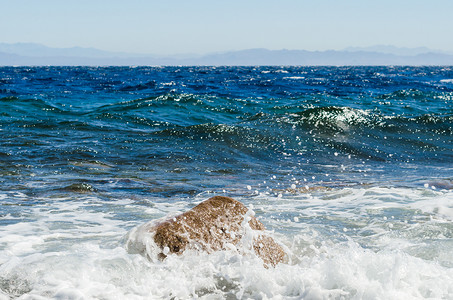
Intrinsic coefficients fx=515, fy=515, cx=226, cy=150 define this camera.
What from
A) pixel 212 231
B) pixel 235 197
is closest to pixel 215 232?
pixel 212 231

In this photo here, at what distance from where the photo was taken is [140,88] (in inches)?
1160

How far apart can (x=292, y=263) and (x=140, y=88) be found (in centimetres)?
2598

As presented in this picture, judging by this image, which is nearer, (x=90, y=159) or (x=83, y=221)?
(x=83, y=221)

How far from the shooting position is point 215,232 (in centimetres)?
438

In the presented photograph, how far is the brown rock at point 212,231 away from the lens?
13.7 feet

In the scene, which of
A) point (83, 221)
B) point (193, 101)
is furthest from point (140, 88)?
point (83, 221)

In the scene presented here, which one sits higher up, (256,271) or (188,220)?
(188,220)

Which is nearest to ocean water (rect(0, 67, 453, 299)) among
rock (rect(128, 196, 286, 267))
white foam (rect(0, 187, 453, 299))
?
white foam (rect(0, 187, 453, 299))

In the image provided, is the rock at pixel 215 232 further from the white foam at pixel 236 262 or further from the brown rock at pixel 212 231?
the white foam at pixel 236 262

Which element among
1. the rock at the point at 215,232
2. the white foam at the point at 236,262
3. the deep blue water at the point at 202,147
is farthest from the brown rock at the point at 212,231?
the deep blue water at the point at 202,147

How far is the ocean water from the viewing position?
3818 mm

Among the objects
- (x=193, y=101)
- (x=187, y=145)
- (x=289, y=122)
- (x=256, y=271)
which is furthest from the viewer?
(x=193, y=101)

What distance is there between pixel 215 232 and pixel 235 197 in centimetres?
263

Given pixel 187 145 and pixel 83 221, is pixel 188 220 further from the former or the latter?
pixel 187 145
